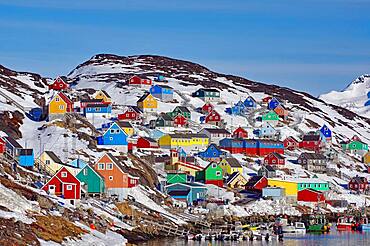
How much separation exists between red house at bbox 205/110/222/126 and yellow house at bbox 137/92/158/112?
8607mm

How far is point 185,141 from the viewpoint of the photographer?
4653 inches

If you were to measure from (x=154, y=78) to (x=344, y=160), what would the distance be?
48944mm

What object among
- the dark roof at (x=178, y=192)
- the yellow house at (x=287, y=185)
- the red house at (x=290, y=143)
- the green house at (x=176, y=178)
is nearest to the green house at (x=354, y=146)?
the red house at (x=290, y=143)

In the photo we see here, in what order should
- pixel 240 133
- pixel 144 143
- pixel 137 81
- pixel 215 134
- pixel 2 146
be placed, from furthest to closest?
pixel 137 81
pixel 240 133
pixel 215 134
pixel 144 143
pixel 2 146

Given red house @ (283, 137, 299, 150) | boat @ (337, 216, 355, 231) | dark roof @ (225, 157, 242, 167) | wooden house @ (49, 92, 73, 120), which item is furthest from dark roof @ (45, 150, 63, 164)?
red house @ (283, 137, 299, 150)

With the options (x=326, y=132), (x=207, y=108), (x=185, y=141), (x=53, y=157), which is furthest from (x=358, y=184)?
(x=53, y=157)

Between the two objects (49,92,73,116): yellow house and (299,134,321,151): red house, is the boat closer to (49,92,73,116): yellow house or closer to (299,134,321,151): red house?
(49,92,73,116): yellow house

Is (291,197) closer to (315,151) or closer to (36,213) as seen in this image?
(315,151)

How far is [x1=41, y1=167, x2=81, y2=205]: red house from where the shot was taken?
6919cm

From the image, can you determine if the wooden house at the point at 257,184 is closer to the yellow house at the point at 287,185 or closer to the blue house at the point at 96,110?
the yellow house at the point at 287,185

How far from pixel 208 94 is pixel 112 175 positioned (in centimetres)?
7590

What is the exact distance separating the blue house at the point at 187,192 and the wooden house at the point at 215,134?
28.8 meters

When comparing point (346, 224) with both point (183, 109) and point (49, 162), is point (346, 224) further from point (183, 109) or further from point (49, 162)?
point (183, 109)

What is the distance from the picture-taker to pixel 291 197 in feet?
339
